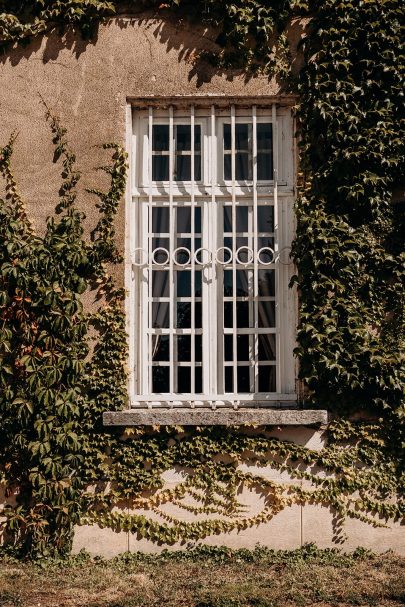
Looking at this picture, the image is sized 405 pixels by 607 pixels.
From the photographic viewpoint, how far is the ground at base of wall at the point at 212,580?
14.9 feet

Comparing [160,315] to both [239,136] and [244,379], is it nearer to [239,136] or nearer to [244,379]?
[244,379]

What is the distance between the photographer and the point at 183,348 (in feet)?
19.7

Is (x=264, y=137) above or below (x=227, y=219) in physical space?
above

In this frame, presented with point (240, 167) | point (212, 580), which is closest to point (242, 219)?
point (240, 167)

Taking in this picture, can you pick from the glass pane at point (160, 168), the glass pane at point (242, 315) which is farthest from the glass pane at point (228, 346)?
the glass pane at point (160, 168)

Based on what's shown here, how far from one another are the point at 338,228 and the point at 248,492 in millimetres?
2358

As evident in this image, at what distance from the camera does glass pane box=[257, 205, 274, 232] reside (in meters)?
→ 6.06

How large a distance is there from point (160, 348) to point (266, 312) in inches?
39.1

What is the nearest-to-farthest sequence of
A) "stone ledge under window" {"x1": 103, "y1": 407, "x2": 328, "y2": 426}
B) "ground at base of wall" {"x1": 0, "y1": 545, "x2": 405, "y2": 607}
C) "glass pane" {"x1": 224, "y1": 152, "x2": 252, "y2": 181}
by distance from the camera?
"ground at base of wall" {"x1": 0, "y1": 545, "x2": 405, "y2": 607}, "stone ledge under window" {"x1": 103, "y1": 407, "x2": 328, "y2": 426}, "glass pane" {"x1": 224, "y1": 152, "x2": 252, "y2": 181}

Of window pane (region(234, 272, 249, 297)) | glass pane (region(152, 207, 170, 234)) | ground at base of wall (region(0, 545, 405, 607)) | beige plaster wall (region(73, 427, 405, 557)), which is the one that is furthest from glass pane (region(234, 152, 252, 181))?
ground at base of wall (region(0, 545, 405, 607))

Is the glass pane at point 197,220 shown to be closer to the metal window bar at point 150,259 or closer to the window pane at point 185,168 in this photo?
the window pane at point 185,168

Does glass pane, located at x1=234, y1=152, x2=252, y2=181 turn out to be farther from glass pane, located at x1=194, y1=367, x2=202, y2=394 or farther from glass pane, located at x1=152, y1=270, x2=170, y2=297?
glass pane, located at x1=194, y1=367, x2=202, y2=394

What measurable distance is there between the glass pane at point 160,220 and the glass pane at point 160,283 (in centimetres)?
37

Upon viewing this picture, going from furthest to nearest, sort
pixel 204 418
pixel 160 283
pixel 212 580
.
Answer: pixel 160 283 < pixel 204 418 < pixel 212 580
